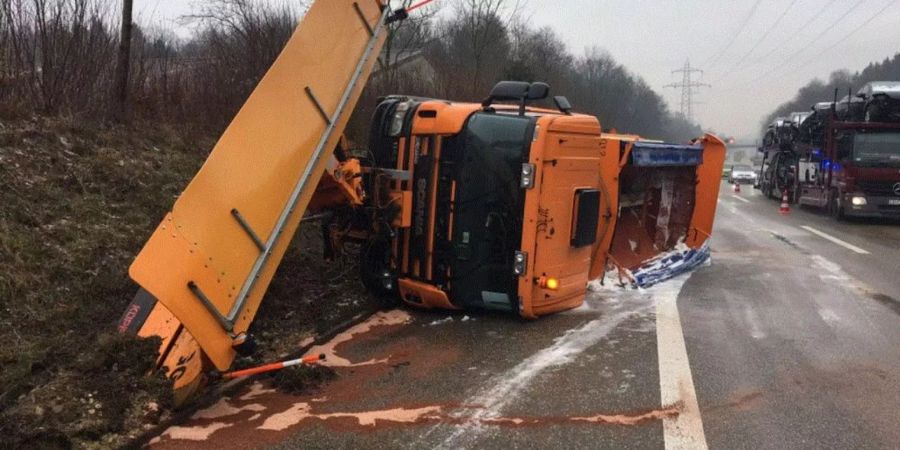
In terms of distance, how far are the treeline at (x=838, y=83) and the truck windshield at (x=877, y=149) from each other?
62439 millimetres

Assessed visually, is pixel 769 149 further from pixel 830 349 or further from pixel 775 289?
pixel 830 349

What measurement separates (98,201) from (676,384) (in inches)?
208

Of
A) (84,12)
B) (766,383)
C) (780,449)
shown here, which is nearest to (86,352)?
(780,449)

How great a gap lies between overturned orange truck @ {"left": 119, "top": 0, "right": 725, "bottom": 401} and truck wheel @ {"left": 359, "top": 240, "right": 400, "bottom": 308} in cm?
2

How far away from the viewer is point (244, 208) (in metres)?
4.19

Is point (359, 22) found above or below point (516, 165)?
above

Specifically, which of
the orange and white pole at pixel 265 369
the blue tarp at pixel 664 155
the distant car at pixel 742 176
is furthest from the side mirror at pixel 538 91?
the distant car at pixel 742 176

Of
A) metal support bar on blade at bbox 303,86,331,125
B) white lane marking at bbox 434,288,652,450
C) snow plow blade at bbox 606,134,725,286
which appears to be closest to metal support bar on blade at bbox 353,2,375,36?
metal support bar on blade at bbox 303,86,331,125

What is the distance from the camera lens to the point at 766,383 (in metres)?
4.63

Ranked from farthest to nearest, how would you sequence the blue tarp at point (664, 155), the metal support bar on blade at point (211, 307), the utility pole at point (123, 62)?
the utility pole at point (123, 62) → the blue tarp at point (664, 155) → the metal support bar on blade at point (211, 307)

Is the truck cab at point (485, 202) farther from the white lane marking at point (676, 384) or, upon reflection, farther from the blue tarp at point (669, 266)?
the blue tarp at point (669, 266)

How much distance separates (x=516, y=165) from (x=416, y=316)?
1732 mm

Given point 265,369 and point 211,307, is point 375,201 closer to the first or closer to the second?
point 265,369

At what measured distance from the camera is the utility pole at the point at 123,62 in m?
7.97
